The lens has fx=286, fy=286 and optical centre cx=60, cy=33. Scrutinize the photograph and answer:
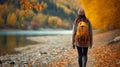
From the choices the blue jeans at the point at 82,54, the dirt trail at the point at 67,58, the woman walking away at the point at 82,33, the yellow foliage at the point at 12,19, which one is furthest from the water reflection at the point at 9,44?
the yellow foliage at the point at 12,19

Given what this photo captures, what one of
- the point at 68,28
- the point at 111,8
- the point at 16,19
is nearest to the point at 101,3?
the point at 111,8

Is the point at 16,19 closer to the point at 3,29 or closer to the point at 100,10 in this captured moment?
the point at 3,29

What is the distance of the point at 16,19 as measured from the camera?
12431 centimetres

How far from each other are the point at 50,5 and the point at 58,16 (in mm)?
8426

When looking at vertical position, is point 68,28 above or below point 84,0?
below

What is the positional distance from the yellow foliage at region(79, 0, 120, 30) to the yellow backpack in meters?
19.7

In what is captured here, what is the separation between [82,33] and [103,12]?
2182cm

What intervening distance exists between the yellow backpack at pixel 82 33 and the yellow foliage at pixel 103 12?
19.7 metres

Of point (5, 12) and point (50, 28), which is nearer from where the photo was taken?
point (5, 12)

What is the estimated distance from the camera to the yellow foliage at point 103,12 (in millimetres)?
29703

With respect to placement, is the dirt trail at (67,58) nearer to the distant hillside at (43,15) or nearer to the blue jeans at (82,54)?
the blue jeans at (82,54)

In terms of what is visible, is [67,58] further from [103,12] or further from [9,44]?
[9,44]

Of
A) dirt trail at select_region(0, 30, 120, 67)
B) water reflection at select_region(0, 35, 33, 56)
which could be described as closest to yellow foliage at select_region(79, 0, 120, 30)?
dirt trail at select_region(0, 30, 120, 67)

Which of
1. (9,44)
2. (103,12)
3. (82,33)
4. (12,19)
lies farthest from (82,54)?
(12,19)
